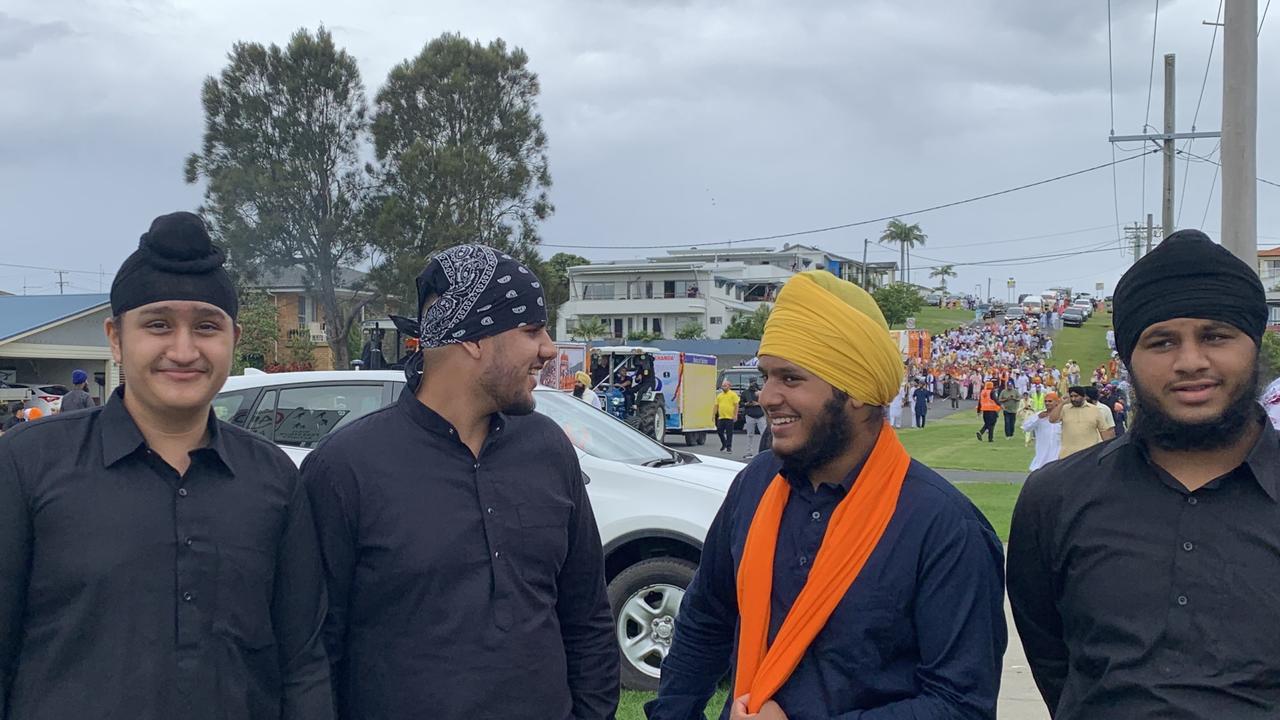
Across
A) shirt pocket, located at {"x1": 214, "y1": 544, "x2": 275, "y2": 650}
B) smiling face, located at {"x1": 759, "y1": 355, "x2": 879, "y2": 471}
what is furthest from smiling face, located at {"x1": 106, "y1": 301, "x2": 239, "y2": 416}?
smiling face, located at {"x1": 759, "y1": 355, "x2": 879, "y2": 471}

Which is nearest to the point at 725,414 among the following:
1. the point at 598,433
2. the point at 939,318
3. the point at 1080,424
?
the point at 1080,424

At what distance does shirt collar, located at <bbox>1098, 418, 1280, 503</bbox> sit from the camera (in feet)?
7.88

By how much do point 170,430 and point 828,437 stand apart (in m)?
1.53

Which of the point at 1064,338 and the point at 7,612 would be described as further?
the point at 1064,338

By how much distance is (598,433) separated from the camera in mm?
6945

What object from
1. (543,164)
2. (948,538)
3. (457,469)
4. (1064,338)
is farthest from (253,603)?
(1064,338)

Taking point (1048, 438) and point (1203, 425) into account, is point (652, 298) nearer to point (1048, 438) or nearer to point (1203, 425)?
point (1048, 438)

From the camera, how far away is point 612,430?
7133 millimetres

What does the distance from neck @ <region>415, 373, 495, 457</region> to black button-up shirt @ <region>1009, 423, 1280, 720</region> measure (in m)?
1.44

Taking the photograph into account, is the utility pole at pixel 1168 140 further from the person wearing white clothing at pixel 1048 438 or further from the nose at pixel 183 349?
the nose at pixel 183 349

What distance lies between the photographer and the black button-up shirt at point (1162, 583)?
230 cm

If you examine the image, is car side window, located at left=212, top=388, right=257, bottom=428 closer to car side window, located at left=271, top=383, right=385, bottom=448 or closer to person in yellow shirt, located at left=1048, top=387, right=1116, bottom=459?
car side window, located at left=271, top=383, right=385, bottom=448

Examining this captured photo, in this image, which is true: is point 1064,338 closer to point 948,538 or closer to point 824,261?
point 824,261

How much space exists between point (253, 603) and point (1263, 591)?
2.21 meters
